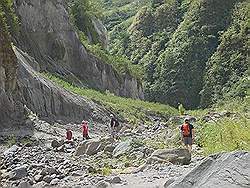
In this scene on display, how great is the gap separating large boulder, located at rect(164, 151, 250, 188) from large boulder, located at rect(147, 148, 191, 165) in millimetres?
5898

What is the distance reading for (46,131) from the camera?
2828 centimetres

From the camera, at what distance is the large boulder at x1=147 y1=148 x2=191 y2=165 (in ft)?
51.7

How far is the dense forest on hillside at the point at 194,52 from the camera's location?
322ft

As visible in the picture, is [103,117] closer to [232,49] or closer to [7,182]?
[7,182]

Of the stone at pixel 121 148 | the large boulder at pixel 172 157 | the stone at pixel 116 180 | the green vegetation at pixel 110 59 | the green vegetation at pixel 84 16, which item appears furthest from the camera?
the green vegetation at pixel 84 16

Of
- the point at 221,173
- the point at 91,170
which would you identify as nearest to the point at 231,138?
the point at 91,170

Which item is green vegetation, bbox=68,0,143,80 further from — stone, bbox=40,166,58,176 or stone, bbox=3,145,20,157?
stone, bbox=40,166,58,176

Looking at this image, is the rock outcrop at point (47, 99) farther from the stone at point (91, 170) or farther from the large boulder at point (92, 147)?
the stone at point (91, 170)

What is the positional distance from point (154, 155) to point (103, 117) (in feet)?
75.6

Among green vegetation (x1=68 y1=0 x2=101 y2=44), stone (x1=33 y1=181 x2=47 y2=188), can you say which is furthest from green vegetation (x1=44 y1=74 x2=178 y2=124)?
stone (x1=33 y1=181 x2=47 y2=188)

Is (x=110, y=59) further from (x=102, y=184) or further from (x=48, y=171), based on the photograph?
(x=102, y=184)

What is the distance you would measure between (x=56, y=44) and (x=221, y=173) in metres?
41.2

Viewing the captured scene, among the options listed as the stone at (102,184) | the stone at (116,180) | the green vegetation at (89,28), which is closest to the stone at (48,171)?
the stone at (116,180)

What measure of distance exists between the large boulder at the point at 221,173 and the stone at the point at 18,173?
285 inches
